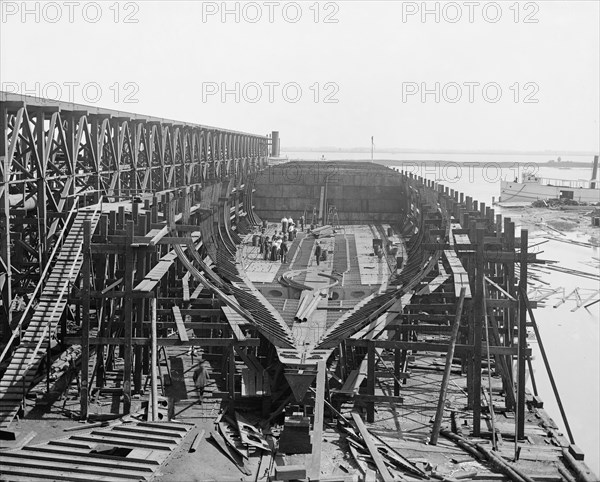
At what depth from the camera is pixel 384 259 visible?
3080 centimetres

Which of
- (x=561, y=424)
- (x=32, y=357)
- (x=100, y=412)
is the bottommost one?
(x=561, y=424)

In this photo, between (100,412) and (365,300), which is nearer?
(100,412)

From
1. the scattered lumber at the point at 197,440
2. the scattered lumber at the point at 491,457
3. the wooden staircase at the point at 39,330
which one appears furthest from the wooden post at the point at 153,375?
the scattered lumber at the point at 491,457

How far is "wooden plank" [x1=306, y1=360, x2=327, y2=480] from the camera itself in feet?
41.1

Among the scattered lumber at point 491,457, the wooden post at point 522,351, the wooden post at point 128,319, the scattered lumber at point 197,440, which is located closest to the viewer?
the scattered lumber at point 491,457

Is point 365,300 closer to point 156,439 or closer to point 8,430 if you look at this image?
point 156,439

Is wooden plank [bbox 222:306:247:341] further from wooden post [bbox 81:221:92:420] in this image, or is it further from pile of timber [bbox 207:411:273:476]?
wooden post [bbox 81:221:92:420]

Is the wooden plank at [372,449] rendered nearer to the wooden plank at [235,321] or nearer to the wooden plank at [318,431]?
the wooden plank at [318,431]

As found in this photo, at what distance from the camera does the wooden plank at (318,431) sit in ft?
41.1

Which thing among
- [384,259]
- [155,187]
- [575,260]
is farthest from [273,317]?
[575,260]

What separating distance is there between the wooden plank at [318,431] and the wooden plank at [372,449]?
42.0 inches

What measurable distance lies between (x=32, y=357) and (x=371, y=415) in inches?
285

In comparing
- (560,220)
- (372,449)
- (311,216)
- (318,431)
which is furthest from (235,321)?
(560,220)

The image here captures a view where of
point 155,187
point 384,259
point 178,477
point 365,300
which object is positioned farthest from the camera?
point 155,187
